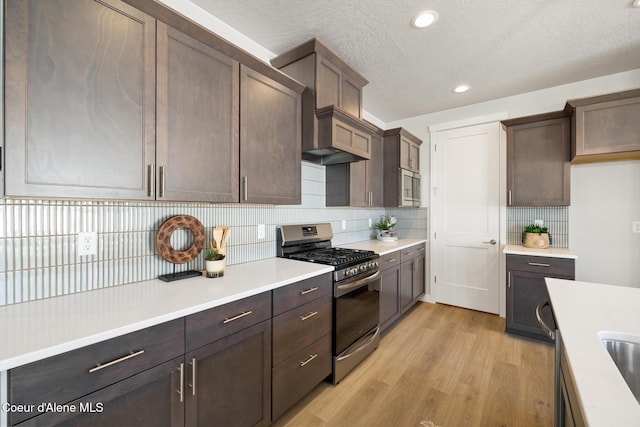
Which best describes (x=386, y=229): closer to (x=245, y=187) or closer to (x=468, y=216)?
(x=468, y=216)

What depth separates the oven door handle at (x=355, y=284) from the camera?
2018 mm

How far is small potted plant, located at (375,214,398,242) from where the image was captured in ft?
11.9

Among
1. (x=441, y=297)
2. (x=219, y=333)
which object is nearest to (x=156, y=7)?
(x=219, y=333)

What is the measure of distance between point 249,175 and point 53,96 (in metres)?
0.95

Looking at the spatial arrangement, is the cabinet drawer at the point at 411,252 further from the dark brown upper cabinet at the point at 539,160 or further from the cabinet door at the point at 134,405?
the cabinet door at the point at 134,405

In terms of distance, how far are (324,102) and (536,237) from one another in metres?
2.69

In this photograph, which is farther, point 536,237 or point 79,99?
point 536,237

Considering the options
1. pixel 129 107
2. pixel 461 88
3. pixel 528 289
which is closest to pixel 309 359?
pixel 129 107

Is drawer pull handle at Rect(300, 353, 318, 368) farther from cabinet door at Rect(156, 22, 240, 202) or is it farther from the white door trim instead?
the white door trim

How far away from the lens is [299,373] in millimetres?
1716

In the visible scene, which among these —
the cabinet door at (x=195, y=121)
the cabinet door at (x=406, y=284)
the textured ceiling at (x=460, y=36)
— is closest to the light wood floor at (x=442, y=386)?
the cabinet door at (x=406, y=284)

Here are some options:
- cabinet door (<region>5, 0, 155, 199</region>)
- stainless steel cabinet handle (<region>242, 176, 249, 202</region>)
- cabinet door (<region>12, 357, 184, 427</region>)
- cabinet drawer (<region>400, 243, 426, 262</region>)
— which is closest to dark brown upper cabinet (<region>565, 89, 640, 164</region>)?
cabinet drawer (<region>400, 243, 426, 262</region>)

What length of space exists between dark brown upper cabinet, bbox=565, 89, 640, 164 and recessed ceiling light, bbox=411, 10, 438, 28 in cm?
173

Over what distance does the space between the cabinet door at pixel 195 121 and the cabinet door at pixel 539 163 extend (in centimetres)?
300
